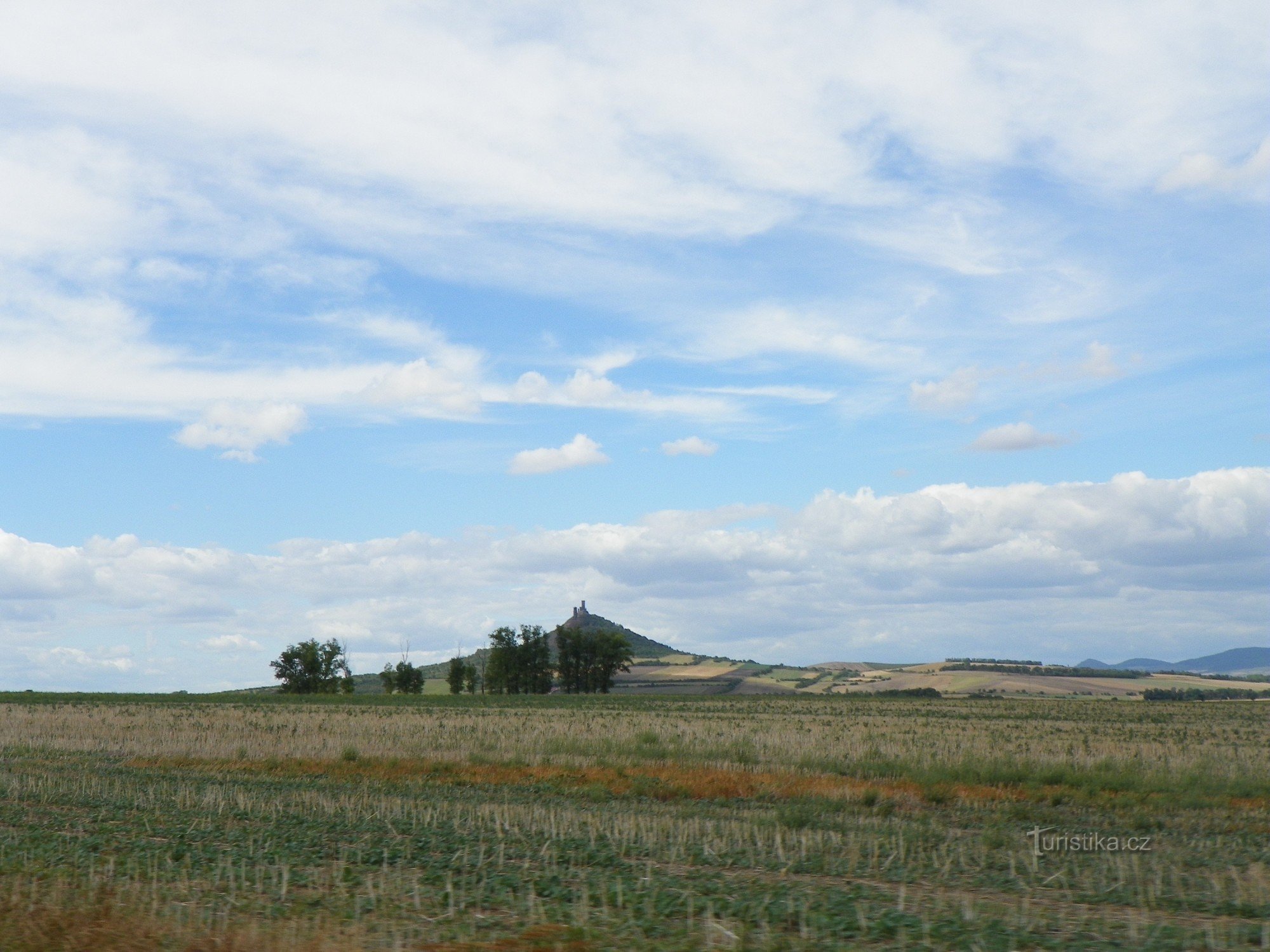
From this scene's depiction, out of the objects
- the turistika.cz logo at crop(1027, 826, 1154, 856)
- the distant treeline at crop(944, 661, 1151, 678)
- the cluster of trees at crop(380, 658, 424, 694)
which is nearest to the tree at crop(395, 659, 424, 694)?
the cluster of trees at crop(380, 658, 424, 694)

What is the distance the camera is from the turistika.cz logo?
17266mm

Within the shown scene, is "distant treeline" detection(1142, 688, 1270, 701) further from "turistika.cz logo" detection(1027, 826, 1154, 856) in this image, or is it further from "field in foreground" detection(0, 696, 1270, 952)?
"turistika.cz logo" detection(1027, 826, 1154, 856)

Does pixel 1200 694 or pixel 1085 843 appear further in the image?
pixel 1200 694

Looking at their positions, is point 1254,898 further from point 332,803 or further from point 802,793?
Result: point 332,803

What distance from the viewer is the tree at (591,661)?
464 ft

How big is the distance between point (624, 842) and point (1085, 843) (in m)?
8.14

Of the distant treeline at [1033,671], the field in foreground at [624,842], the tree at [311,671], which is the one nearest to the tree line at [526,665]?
the tree at [311,671]

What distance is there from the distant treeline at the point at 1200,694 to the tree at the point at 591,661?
65308 mm

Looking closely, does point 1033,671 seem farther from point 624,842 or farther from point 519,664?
point 624,842

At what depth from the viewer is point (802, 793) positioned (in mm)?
25297

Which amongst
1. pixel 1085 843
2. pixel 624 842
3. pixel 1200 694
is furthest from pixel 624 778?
pixel 1200 694

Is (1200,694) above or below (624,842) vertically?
below

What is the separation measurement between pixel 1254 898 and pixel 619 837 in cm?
948

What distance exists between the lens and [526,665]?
14362cm
